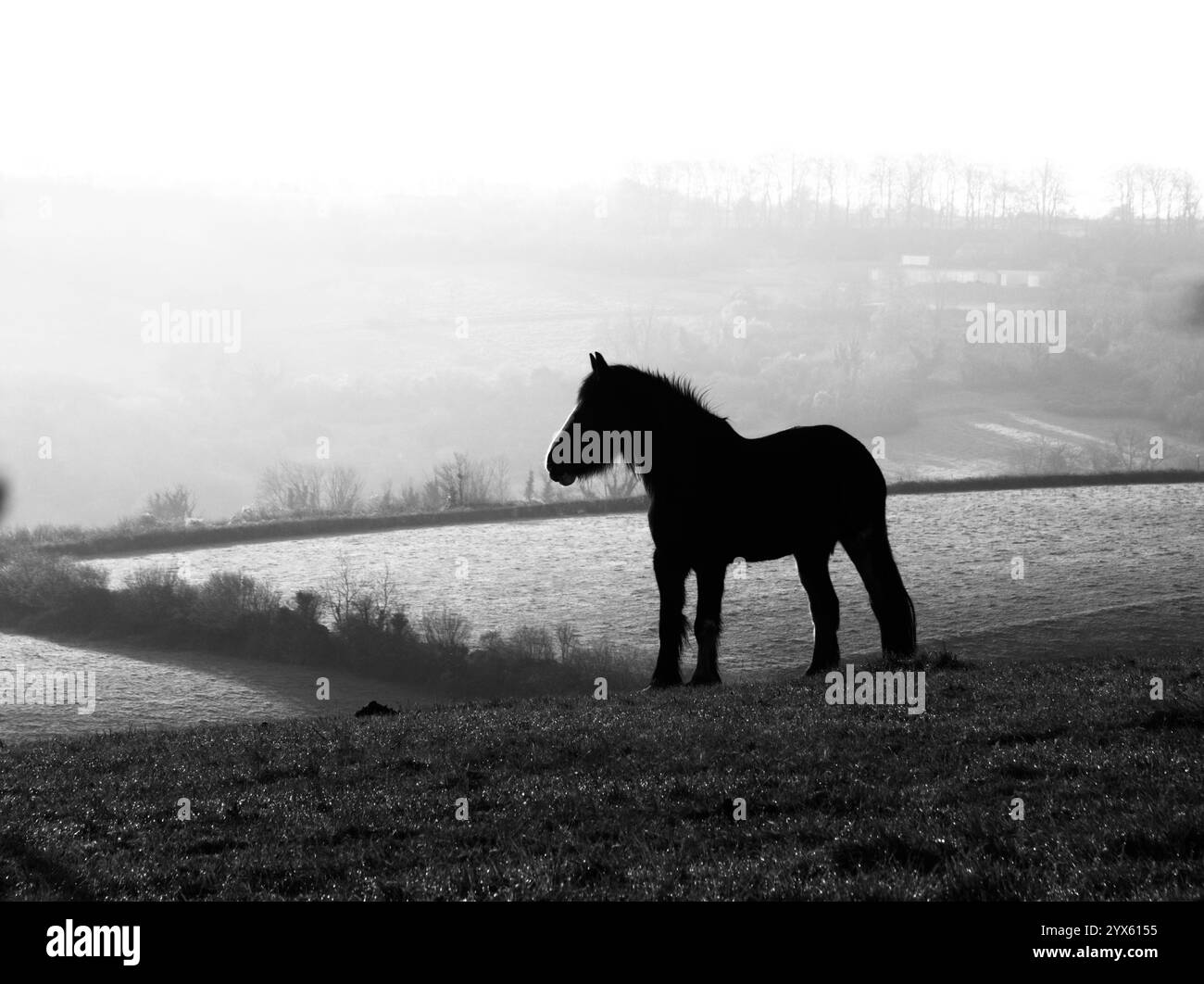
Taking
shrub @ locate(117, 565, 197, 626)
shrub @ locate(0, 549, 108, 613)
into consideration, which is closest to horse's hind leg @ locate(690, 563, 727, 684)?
shrub @ locate(117, 565, 197, 626)

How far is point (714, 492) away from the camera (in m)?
17.9

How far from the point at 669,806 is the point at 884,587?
33.5 feet

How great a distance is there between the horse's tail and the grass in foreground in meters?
4.09

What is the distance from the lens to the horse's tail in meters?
18.9

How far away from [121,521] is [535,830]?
1955 inches

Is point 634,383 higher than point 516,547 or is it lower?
higher

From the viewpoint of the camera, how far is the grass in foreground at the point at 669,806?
302 inches

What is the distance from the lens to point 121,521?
54031 millimetres

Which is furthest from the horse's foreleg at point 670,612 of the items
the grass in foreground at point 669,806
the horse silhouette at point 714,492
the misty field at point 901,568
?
the misty field at point 901,568

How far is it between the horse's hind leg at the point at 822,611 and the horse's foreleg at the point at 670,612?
216cm

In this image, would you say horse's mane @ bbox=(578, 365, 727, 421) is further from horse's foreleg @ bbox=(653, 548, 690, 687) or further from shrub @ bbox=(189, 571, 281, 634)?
shrub @ bbox=(189, 571, 281, 634)

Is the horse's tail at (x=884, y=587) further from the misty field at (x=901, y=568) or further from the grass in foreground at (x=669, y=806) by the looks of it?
the misty field at (x=901, y=568)
